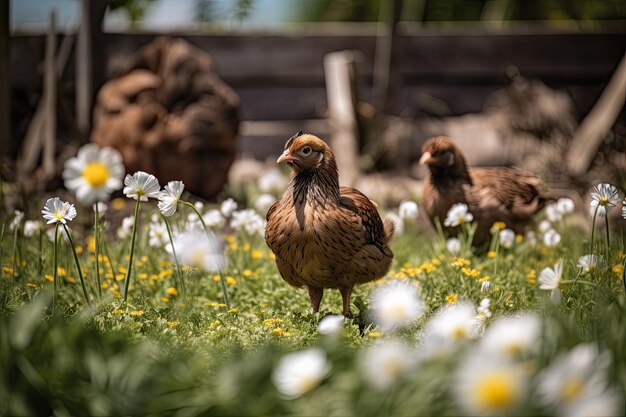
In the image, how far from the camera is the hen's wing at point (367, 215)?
341 centimetres

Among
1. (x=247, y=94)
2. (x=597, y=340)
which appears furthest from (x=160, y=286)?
(x=247, y=94)

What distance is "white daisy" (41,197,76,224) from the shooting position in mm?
2947

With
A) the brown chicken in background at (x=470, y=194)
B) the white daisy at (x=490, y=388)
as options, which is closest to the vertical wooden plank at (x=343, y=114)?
the brown chicken in background at (x=470, y=194)

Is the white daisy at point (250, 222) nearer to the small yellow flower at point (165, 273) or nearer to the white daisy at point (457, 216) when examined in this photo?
the small yellow flower at point (165, 273)

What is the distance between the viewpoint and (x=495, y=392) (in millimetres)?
1700

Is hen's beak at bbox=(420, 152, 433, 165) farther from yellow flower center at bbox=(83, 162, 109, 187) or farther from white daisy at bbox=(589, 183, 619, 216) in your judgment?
yellow flower center at bbox=(83, 162, 109, 187)

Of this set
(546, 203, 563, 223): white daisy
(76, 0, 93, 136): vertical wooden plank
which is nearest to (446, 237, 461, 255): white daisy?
(546, 203, 563, 223): white daisy

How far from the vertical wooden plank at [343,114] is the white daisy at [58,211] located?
175 inches

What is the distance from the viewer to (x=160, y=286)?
3.98 m

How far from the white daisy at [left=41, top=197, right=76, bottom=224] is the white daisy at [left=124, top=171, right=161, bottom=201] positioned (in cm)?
23

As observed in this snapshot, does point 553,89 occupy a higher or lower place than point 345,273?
higher

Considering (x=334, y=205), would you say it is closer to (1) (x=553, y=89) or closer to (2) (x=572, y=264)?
(2) (x=572, y=264)

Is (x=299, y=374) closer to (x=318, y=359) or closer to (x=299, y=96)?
(x=318, y=359)

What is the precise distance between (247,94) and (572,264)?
5.75 metres
